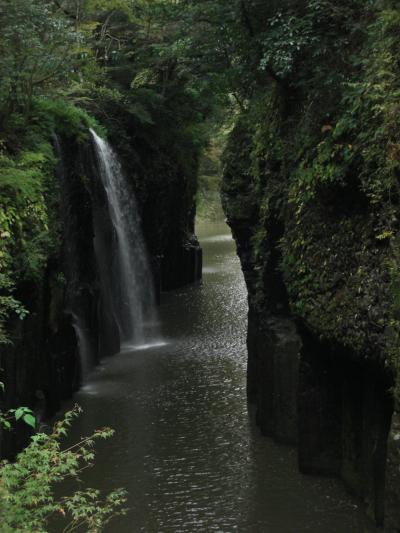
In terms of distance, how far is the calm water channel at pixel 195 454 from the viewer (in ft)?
33.5

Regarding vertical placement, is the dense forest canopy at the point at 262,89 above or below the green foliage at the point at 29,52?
below

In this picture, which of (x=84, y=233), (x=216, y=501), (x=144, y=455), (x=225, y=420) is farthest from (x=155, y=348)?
(x=216, y=501)

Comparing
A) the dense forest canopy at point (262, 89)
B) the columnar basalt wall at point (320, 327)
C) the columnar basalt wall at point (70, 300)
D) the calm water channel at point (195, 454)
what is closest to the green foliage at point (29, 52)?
the dense forest canopy at point (262, 89)

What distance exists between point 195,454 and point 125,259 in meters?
12.1

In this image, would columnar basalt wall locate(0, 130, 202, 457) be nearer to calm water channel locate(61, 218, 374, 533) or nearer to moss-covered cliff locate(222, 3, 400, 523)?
calm water channel locate(61, 218, 374, 533)

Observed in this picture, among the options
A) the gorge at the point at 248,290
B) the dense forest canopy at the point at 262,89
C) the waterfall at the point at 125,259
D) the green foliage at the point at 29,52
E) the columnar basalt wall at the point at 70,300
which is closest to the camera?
the dense forest canopy at the point at 262,89

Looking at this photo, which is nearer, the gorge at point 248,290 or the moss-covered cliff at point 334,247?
the moss-covered cliff at point 334,247

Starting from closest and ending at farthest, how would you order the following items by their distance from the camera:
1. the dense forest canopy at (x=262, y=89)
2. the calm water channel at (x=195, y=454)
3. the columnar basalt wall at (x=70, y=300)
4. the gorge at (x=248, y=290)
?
the dense forest canopy at (x=262, y=89)
the gorge at (x=248, y=290)
the calm water channel at (x=195, y=454)
the columnar basalt wall at (x=70, y=300)

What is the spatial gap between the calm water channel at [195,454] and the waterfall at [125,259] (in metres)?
2.32

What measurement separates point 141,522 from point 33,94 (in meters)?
10.2

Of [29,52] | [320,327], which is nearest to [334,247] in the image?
[320,327]

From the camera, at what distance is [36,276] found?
12758 mm

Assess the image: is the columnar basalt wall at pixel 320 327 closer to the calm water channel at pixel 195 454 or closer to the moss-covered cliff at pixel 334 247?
the moss-covered cliff at pixel 334 247

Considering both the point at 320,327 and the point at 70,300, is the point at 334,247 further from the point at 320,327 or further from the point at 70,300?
the point at 70,300
